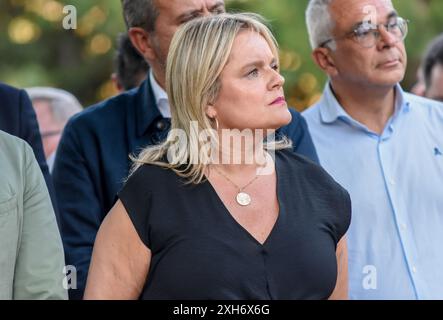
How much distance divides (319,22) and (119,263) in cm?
201

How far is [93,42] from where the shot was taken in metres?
12.3

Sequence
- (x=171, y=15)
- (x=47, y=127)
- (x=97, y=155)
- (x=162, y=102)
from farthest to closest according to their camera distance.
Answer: (x=47, y=127) < (x=171, y=15) < (x=162, y=102) < (x=97, y=155)

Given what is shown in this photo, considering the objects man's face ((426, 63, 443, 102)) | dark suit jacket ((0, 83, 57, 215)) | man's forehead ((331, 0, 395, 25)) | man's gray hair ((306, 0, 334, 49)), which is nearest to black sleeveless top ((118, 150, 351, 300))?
dark suit jacket ((0, 83, 57, 215))

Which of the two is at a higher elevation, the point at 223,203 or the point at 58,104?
the point at 223,203

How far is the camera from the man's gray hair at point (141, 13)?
4986 millimetres

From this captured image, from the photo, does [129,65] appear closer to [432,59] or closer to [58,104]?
[58,104]

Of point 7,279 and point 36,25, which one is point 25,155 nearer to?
point 7,279

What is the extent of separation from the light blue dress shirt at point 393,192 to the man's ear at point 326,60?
0.19 m

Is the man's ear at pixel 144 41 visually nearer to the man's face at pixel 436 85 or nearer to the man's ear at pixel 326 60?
the man's ear at pixel 326 60

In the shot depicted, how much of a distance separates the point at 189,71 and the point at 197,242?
23.3 inches

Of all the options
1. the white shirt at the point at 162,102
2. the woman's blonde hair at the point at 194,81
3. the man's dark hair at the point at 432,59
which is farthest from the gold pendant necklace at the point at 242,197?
the man's dark hair at the point at 432,59

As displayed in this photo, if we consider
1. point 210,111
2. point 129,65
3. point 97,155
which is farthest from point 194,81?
point 129,65
